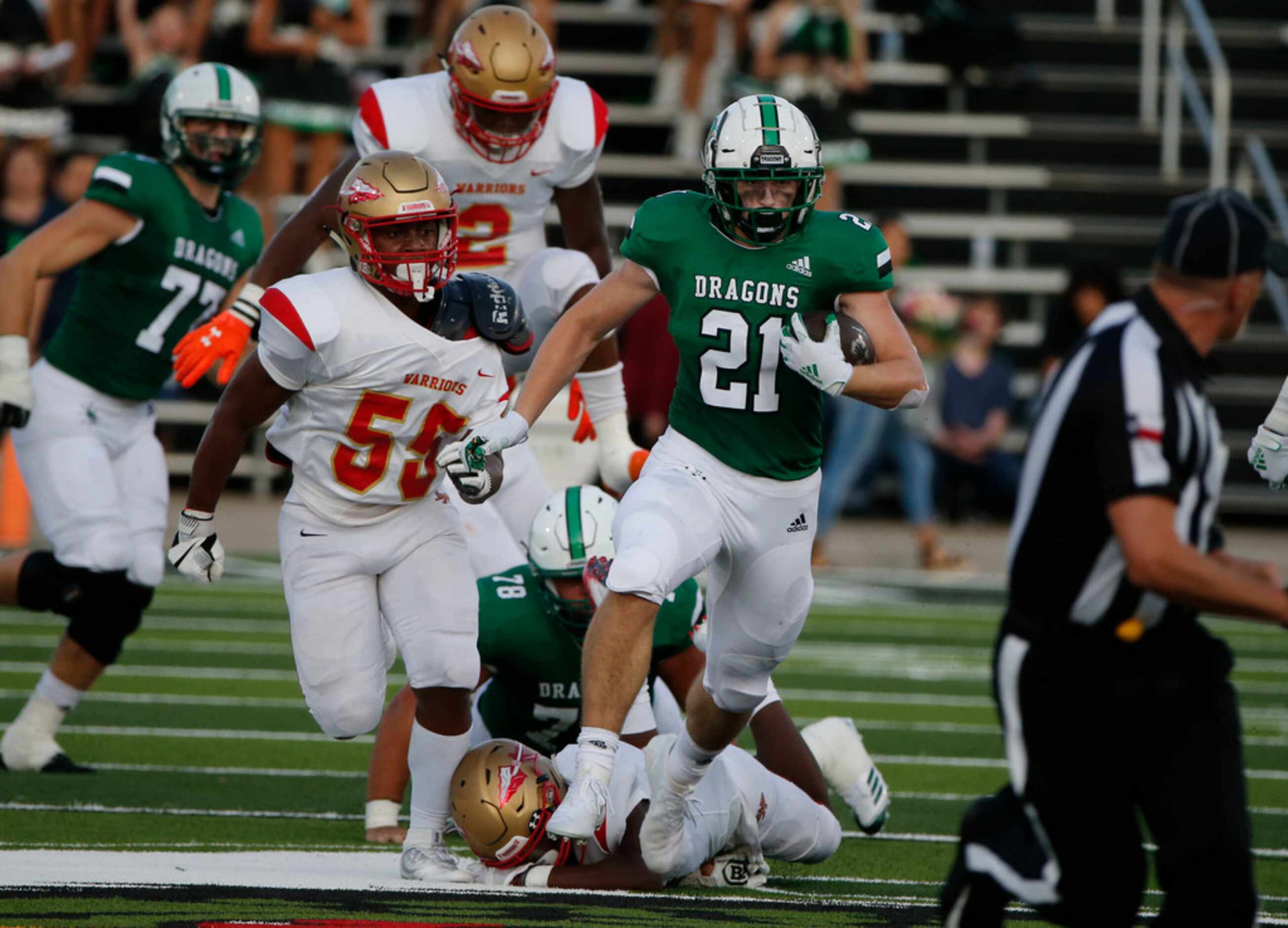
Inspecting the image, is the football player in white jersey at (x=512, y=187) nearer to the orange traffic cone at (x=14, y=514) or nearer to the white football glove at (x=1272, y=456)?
the white football glove at (x=1272, y=456)

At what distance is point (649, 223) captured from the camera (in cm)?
484

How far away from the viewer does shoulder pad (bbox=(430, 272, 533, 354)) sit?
491 cm

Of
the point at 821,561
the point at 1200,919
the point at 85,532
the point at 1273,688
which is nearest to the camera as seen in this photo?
the point at 1200,919

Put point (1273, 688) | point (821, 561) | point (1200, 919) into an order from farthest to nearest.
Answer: point (821, 561)
point (1273, 688)
point (1200, 919)

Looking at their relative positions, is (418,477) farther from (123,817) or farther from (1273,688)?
(1273,688)

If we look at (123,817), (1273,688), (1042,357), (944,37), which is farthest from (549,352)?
(944,37)

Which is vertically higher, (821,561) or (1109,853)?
(1109,853)

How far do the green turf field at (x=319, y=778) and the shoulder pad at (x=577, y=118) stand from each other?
83.8 inches

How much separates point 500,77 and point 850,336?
160 cm

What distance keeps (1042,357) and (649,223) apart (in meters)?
7.76

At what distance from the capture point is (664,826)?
15.3 ft

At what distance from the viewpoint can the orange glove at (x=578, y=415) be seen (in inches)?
243

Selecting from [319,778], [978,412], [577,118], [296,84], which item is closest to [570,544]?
[577,118]

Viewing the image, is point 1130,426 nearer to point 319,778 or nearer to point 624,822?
point 624,822
